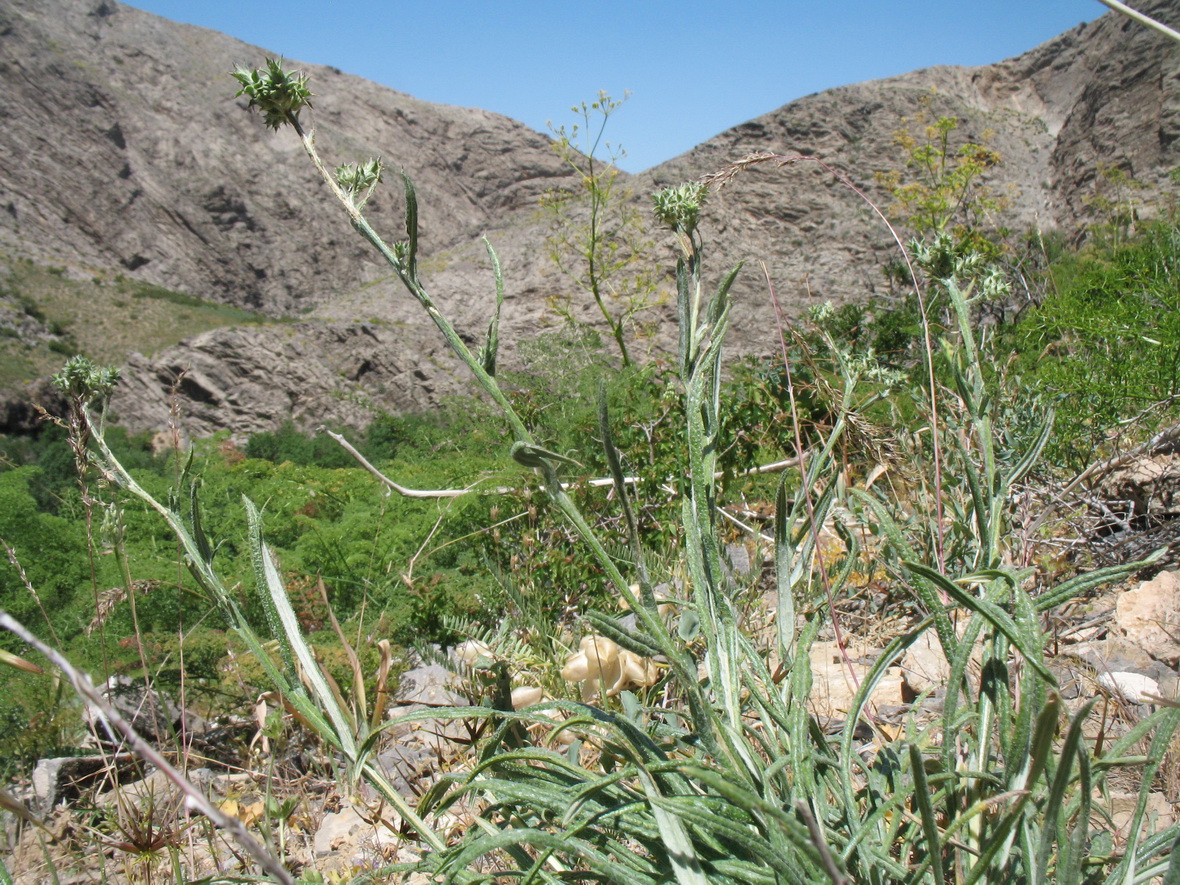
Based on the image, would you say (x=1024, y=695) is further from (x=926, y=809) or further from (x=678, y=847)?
(x=678, y=847)

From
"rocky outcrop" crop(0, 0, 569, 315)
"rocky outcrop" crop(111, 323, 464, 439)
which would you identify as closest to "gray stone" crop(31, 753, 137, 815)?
"rocky outcrop" crop(111, 323, 464, 439)

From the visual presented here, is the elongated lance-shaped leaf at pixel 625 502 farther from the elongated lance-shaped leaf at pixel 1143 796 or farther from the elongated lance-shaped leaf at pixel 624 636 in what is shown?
the elongated lance-shaped leaf at pixel 1143 796

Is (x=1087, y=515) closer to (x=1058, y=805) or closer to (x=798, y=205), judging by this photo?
(x=1058, y=805)

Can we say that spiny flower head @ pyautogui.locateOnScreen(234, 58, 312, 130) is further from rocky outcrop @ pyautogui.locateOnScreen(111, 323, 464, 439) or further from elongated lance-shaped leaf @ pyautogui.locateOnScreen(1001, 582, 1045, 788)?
rocky outcrop @ pyautogui.locateOnScreen(111, 323, 464, 439)

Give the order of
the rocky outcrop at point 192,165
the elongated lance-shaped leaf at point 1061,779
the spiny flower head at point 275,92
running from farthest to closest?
1. the rocky outcrop at point 192,165
2. the spiny flower head at point 275,92
3. the elongated lance-shaped leaf at point 1061,779

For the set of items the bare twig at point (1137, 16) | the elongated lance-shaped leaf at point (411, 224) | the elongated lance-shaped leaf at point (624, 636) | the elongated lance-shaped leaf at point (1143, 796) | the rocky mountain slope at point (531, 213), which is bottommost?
the elongated lance-shaped leaf at point (1143, 796)

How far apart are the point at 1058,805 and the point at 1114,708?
0.96 m

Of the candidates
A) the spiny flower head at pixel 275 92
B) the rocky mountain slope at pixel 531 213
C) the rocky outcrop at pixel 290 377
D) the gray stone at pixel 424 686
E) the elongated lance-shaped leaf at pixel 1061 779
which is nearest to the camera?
the elongated lance-shaped leaf at pixel 1061 779

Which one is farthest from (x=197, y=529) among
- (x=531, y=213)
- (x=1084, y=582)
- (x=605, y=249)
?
(x=531, y=213)

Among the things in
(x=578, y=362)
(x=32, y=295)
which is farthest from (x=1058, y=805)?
(x=32, y=295)

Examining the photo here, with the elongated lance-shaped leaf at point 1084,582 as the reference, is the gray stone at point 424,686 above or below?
below

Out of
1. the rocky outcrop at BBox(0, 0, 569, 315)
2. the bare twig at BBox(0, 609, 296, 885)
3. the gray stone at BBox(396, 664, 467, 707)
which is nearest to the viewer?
the bare twig at BBox(0, 609, 296, 885)

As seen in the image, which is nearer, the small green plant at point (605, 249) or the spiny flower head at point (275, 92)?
the spiny flower head at point (275, 92)

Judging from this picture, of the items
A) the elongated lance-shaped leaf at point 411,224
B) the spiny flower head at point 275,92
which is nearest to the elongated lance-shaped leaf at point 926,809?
the elongated lance-shaped leaf at point 411,224
